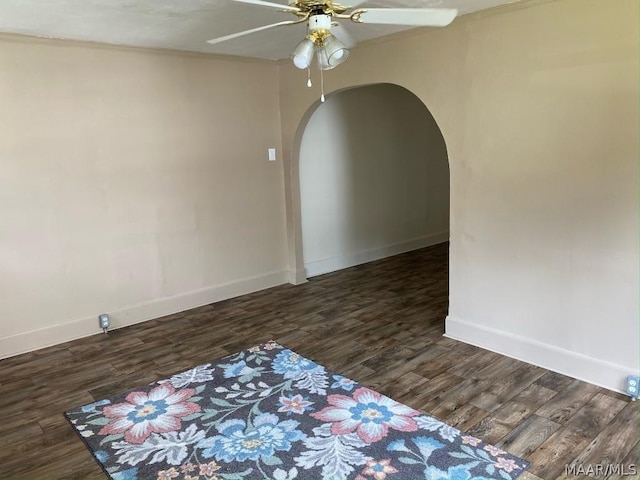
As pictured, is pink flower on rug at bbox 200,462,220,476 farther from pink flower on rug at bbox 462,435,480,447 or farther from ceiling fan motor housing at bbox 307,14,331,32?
ceiling fan motor housing at bbox 307,14,331,32

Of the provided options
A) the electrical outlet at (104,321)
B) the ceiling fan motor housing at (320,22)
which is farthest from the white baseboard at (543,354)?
the electrical outlet at (104,321)

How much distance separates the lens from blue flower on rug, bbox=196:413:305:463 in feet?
8.16

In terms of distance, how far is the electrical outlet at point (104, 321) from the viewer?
4.20 metres

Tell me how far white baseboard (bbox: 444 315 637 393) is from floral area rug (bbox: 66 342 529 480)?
3.47 ft

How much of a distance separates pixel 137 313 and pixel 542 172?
3519 mm

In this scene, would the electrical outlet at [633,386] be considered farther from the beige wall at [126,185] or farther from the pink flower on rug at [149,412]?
the beige wall at [126,185]

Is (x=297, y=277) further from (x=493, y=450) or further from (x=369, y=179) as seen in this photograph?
(x=493, y=450)

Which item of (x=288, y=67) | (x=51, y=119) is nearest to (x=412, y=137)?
(x=288, y=67)

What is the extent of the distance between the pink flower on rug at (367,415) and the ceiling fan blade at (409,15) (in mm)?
2064

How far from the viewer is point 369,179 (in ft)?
20.2

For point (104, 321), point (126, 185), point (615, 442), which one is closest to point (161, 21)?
point (126, 185)

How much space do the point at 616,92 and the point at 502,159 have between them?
780mm

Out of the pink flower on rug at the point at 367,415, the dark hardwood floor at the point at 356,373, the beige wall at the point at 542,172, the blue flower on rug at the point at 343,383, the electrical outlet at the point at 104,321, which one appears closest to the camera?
the dark hardwood floor at the point at 356,373

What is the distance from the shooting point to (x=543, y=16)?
119 inches
